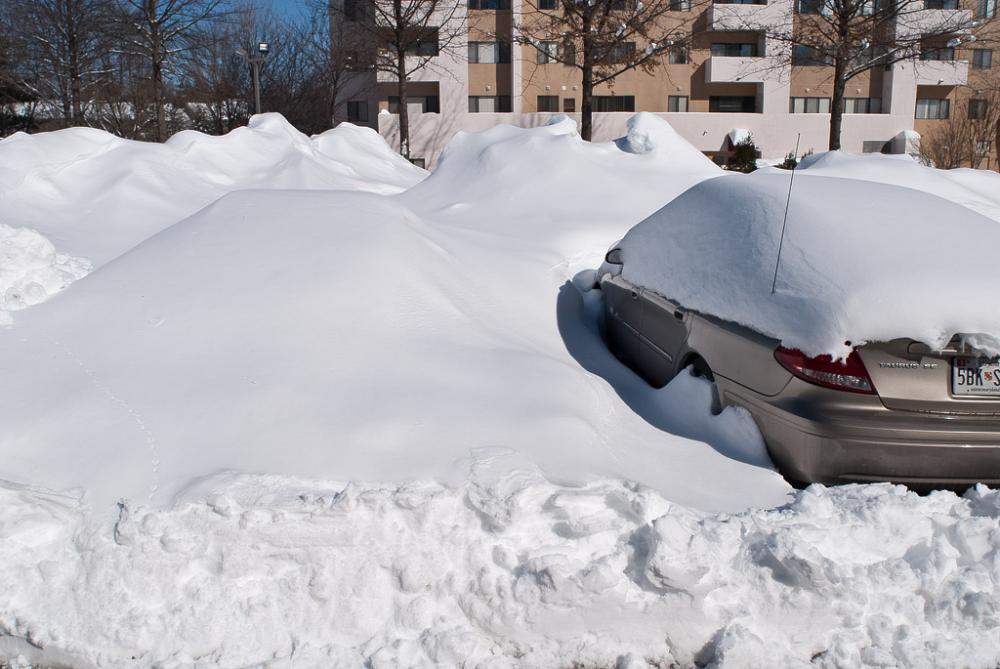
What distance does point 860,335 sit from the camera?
3.52m

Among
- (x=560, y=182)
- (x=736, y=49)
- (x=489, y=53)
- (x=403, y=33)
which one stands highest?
(x=736, y=49)

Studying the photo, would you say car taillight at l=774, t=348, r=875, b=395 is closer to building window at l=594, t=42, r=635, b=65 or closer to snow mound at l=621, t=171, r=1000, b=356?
snow mound at l=621, t=171, r=1000, b=356

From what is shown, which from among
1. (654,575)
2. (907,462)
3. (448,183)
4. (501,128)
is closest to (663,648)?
(654,575)

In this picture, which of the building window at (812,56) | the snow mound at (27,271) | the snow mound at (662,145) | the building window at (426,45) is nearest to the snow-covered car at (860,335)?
the snow mound at (27,271)

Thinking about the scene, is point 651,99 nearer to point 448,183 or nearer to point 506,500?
point 448,183

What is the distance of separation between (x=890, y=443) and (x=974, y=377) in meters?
0.49

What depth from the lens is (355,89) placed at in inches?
1497

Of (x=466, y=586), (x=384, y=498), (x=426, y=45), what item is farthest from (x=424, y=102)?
(x=466, y=586)

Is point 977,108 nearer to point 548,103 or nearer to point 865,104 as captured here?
point 865,104

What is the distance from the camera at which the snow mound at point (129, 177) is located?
7469mm

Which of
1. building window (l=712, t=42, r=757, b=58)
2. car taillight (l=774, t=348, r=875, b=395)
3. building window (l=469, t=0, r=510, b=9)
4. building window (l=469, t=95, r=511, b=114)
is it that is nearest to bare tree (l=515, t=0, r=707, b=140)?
building window (l=469, t=0, r=510, b=9)

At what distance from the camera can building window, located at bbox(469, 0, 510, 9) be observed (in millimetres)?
35688

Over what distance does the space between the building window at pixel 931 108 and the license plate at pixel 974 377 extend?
40520mm

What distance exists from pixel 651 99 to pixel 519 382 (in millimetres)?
36177
